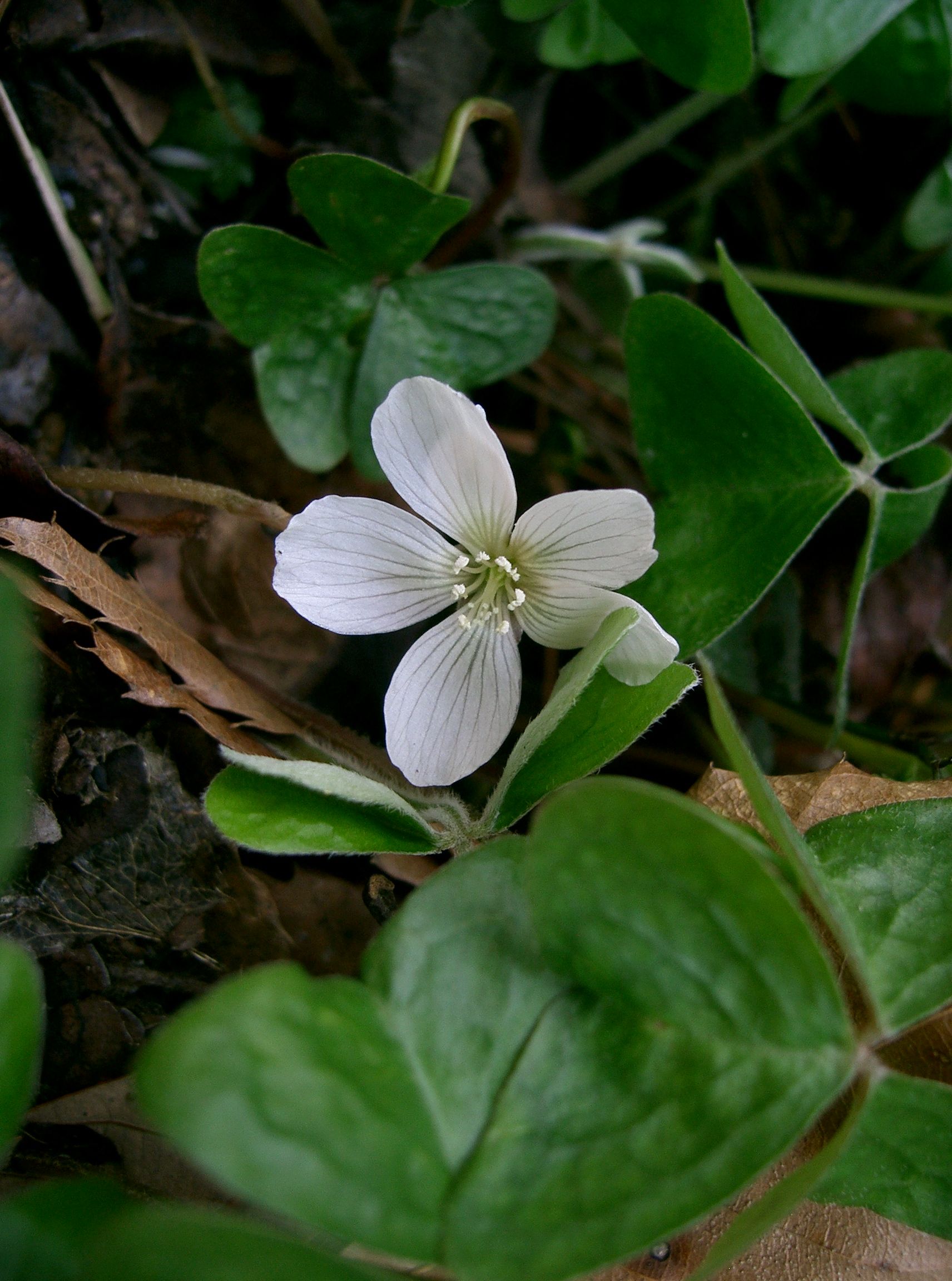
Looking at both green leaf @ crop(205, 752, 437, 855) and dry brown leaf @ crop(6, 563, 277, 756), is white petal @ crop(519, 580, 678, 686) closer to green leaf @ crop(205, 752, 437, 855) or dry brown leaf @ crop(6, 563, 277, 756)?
green leaf @ crop(205, 752, 437, 855)

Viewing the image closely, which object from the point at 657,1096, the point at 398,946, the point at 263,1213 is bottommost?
the point at 263,1213

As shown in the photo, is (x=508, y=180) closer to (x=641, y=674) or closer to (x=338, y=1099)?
(x=641, y=674)

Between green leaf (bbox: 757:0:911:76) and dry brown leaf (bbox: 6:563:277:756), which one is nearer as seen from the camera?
dry brown leaf (bbox: 6:563:277:756)

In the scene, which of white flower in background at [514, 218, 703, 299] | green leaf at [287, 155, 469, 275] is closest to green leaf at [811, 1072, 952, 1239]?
green leaf at [287, 155, 469, 275]

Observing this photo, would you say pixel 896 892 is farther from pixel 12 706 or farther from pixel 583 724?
pixel 12 706

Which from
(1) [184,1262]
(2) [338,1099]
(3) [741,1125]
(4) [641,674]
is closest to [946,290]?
(4) [641,674]

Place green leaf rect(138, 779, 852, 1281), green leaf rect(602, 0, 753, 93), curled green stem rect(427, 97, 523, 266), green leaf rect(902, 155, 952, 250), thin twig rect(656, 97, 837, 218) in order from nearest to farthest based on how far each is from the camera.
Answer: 1. green leaf rect(138, 779, 852, 1281)
2. green leaf rect(602, 0, 753, 93)
3. curled green stem rect(427, 97, 523, 266)
4. green leaf rect(902, 155, 952, 250)
5. thin twig rect(656, 97, 837, 218)

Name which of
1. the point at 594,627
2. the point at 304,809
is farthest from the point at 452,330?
the point at 304,809

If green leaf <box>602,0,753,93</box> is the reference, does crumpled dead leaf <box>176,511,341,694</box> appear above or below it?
below
